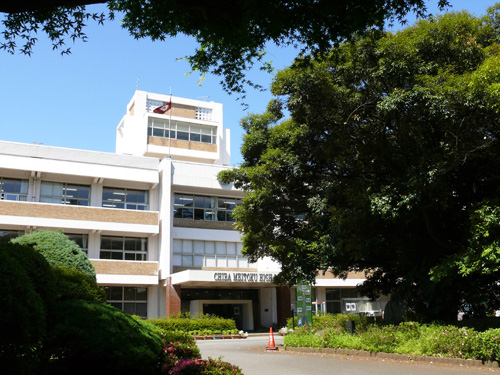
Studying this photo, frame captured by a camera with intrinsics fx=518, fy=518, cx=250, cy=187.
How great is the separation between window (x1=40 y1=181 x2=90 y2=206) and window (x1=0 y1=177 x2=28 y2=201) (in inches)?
42.4

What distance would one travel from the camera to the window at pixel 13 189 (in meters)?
32.6

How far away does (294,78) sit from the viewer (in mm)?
16406

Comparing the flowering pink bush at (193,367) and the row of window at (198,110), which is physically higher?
the row of window at (198,110)

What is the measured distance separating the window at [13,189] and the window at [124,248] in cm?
572

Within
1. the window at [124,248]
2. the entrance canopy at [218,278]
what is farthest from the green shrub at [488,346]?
the window at [124,248]

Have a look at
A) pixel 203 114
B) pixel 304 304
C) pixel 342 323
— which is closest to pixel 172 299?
pixel 304 304

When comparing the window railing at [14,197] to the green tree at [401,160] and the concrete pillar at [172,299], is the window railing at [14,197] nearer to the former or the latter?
the concrete pillar at [172,299]

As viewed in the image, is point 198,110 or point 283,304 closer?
point 283,304

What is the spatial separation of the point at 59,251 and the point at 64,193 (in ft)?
75.7

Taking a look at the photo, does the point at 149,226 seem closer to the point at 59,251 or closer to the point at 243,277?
the point at 243,277

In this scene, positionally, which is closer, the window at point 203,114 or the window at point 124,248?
the window at point 124,248

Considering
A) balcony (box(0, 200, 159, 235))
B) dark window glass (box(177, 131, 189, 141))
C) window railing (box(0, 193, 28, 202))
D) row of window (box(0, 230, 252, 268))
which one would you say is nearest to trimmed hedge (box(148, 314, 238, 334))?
row of window (box(0, 230, 252, 268))

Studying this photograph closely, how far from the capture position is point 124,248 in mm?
35062

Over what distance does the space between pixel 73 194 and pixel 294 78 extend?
75.2 feet
